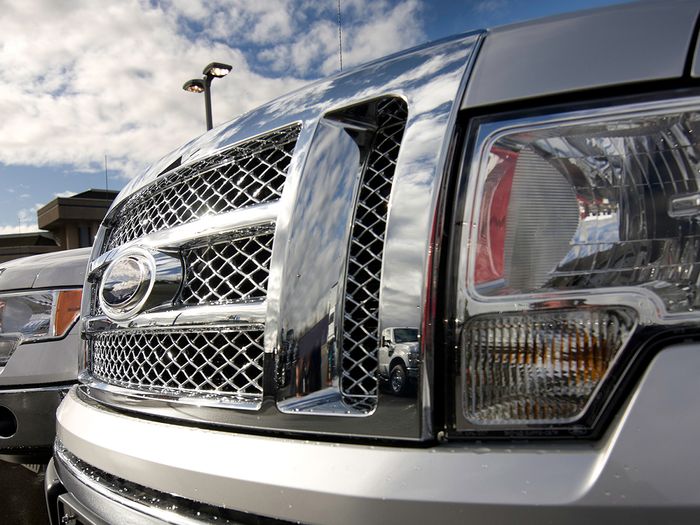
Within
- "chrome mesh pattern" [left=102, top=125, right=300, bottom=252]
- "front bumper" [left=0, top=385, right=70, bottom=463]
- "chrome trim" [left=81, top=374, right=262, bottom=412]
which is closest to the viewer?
"chrome trim" [left=81, top=374, right=262, bottom=412]

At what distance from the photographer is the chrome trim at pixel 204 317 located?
4.04 feet

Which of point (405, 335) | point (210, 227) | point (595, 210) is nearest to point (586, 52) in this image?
point (595, 210)

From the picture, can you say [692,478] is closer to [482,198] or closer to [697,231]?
[697,231]

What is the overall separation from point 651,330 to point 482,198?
0.32 meters

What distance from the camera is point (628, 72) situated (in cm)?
91

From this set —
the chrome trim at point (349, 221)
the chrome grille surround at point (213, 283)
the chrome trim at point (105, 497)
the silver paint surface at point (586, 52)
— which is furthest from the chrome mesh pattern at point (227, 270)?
the silver paint surface at point (586, 52)

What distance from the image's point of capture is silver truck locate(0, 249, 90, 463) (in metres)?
2.38

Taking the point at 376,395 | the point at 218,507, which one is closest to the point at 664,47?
the point at 376,395

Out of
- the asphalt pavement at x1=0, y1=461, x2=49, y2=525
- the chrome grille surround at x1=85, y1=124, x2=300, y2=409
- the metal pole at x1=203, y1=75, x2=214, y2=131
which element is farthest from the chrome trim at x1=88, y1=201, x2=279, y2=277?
the metal pole at x1=203, y1=75, x2=214, y2=131

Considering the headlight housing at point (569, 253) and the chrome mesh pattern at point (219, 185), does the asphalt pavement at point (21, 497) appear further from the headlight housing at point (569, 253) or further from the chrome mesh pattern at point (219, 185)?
the headlight housing at point (569, 253)

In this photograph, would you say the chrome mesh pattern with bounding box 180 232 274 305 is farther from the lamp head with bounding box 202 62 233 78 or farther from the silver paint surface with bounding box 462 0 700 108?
the lamp head with bounding box 202 62 233 78

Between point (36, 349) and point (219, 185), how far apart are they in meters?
1.48

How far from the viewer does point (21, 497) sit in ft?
11.3

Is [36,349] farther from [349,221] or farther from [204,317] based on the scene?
[349,221]
